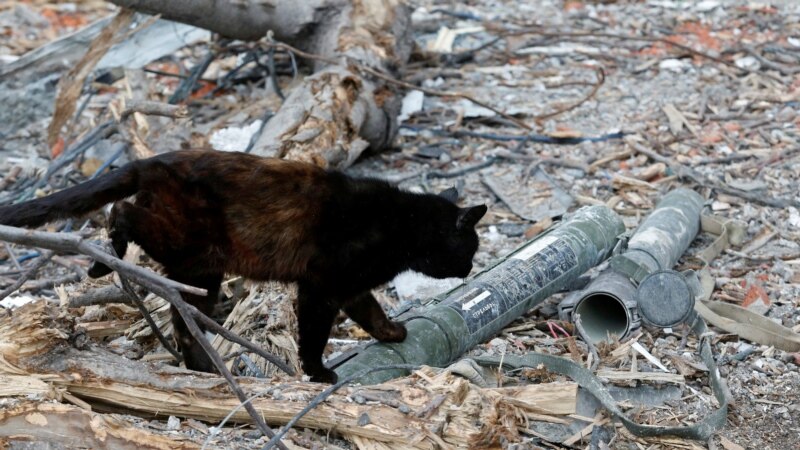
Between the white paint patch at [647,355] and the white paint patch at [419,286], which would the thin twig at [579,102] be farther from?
the white paint patch at [647,355]

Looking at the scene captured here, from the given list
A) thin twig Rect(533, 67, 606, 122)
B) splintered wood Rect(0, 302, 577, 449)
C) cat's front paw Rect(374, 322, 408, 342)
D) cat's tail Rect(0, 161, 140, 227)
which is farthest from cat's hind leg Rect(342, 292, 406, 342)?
thin twig Rect(533, 67, 606, 122)

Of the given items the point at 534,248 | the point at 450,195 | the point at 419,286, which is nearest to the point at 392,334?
the point at 450,195

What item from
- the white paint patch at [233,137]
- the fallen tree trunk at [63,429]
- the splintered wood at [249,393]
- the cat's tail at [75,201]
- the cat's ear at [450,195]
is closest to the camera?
the fallen tree trunk at [63,429]

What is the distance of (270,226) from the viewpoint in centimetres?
548

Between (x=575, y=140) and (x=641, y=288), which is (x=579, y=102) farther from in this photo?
(x=641, y=288)

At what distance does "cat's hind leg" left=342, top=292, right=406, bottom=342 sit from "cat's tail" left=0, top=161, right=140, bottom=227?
144 cm

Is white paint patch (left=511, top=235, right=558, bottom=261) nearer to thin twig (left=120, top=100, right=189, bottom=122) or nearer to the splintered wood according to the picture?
→ the splintered wood

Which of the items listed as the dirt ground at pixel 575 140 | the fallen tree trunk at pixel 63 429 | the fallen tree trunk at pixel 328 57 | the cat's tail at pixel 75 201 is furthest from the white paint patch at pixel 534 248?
the fallen tree trunk at pixel 63 429

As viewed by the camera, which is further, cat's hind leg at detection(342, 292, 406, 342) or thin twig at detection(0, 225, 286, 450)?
cat's hind leg at detection(342, 292, 406, 342)

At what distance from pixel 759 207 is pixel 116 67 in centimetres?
650

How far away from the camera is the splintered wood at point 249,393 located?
4477 mm

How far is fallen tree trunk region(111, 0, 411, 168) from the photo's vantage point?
7.98m

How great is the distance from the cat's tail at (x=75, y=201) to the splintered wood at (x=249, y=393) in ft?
1.97

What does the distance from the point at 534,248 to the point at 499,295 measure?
61 cm
